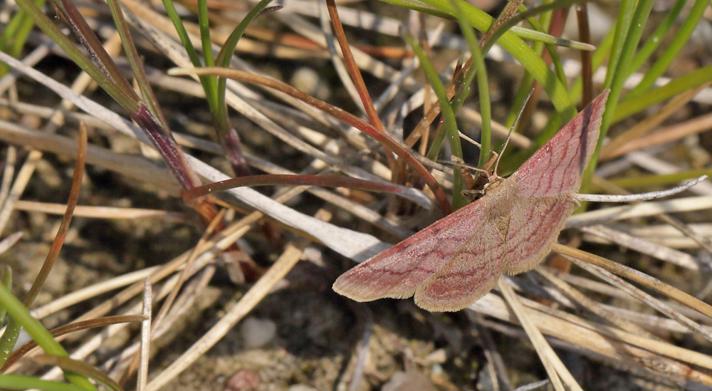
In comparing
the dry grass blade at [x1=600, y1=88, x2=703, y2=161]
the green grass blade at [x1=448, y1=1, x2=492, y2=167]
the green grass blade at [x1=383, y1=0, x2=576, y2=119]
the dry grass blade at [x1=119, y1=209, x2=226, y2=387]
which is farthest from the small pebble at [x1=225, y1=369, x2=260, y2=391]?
the dry grass blade at [x1=600, y1=88, x2=703, y2=161]

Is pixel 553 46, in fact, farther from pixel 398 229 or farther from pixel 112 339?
pixel 112 339

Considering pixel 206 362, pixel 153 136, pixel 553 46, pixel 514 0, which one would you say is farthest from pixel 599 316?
pixel 153 136

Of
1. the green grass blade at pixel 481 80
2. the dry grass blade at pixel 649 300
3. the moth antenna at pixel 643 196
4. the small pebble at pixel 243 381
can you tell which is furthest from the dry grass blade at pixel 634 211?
the small pebble at pixel 243 381

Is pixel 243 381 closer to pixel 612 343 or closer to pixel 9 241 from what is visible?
pixel 9 241

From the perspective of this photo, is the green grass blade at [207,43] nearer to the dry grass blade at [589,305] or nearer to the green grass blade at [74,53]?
the green grass blade at [74,53]

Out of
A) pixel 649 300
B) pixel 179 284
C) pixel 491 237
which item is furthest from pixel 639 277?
pixel 179 284

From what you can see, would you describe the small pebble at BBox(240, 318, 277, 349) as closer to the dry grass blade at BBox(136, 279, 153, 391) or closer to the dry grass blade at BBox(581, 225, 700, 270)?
the dry grass blade at BBox(136, 279, 153, 391)
